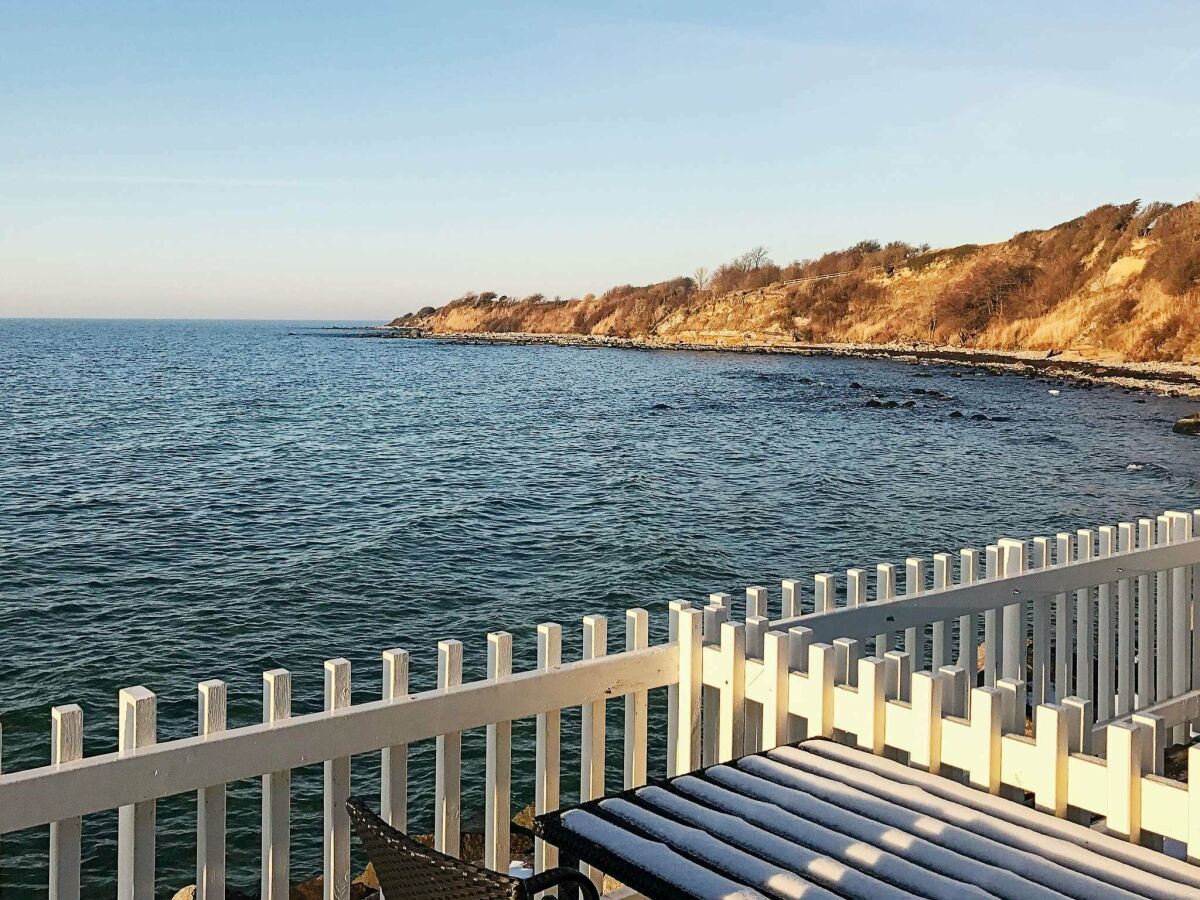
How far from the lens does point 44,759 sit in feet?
29.4

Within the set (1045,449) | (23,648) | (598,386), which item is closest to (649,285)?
(598,386)

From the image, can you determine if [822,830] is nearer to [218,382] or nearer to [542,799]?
[542,799]

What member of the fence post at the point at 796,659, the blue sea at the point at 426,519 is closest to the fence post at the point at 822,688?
the fence post at the point at 796,659

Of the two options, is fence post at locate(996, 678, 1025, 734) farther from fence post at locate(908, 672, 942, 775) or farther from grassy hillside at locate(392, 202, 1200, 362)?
grassy hillside at locate(392, 202, 1200, 362)

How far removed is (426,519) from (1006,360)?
157ft

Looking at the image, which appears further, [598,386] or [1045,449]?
[598,386]

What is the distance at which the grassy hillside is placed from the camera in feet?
183

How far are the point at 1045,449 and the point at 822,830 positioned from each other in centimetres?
2795

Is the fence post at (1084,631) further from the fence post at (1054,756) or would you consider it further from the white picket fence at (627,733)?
the fence post at (1054,756)

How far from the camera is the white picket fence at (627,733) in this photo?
113 inches

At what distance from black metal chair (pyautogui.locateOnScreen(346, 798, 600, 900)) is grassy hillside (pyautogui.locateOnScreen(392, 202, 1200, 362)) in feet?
180

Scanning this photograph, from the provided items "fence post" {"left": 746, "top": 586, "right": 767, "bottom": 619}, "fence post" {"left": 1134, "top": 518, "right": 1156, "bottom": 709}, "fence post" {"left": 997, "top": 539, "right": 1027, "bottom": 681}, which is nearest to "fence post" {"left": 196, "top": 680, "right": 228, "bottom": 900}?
"fence post" {"left": 746, "top": 586, "right": 767, "bottom": 619}

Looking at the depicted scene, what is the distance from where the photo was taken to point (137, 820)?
3.06 meters

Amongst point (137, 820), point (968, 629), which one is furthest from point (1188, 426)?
point (137, 820)
